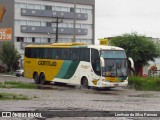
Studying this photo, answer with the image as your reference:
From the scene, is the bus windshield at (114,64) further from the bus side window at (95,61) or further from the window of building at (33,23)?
the window of building at (33,23)

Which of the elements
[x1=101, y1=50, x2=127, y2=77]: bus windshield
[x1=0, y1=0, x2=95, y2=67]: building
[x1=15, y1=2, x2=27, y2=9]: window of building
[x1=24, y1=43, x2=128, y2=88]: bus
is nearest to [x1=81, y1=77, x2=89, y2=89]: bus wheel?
[x1=24, y1=43, x2=128, y2=88]: bus

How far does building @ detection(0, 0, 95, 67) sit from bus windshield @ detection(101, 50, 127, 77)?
5164cm

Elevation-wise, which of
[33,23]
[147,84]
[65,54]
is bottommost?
[147,84]

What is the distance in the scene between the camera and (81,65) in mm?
35188

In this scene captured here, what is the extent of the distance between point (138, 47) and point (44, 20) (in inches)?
1622

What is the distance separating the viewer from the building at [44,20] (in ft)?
292

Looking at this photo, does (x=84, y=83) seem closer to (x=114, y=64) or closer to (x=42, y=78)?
(x=114, y=64)

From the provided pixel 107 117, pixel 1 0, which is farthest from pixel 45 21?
pixel 107 117

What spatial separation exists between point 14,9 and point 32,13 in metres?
3.86

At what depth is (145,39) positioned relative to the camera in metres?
57.2

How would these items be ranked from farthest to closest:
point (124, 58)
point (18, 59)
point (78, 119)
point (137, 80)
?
point (18, 59), point (137, 80), point (124, 58), point (78, 119)

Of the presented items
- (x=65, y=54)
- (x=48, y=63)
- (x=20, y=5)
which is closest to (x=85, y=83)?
(x=65, y=54)

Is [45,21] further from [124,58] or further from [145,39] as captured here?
[124,58]

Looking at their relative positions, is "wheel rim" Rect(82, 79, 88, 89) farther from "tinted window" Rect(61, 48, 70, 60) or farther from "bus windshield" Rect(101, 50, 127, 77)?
"tinted window" Rect(61, 48, 70, 60)
